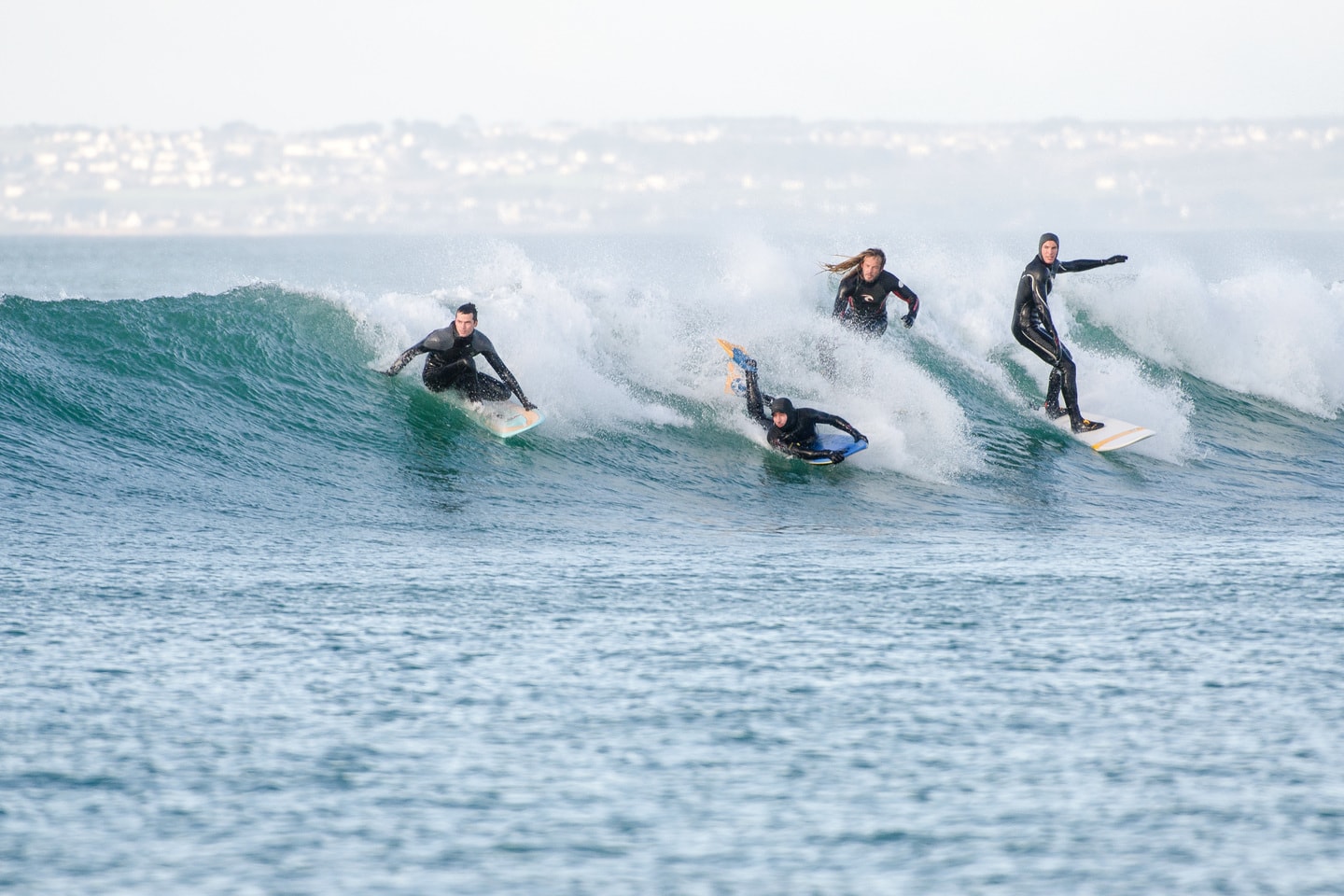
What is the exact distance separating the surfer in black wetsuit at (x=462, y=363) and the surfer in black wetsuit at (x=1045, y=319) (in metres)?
4.96

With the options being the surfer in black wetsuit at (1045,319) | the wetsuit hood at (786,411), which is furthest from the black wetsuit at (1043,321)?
the wetsuit hood at (786,411)

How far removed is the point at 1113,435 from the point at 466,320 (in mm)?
6287

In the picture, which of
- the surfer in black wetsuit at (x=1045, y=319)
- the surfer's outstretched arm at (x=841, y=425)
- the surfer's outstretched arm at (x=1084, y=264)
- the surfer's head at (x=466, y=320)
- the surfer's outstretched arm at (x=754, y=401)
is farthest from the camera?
the surfer in black wetsuit at (x=1045, y=319)

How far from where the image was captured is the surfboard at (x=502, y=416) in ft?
38.8

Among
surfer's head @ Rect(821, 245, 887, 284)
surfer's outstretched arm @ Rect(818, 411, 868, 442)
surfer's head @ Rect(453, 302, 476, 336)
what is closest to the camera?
surfer's outstretched arm @ Rect(818, 411, 868, 442)

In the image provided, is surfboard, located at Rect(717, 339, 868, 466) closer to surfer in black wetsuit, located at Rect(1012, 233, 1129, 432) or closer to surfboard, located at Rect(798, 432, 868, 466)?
surfboard, located at Rect(798, 432, 868, 466)

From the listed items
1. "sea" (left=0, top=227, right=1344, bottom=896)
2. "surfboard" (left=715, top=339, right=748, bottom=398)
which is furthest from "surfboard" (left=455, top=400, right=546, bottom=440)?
"surfboard" (left=715, top=339, right=748, bottom=398)

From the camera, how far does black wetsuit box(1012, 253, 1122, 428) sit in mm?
13109

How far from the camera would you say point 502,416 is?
12023mm

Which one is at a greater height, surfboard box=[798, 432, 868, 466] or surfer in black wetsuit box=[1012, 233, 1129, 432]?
surfer in black wetsuit box=[1012, 233, 1129, 432]

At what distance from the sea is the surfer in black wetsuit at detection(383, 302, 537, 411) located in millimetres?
359

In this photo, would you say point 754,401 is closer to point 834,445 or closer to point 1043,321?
point 834,445

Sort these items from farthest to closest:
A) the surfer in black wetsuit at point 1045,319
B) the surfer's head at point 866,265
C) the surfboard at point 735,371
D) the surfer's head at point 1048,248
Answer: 1. the surfer in black wetsuit at point 1045,319
2. the surfer's head at point 866,265
3. the surfer's head at point 1048,248
4. the surfboard at point 735,371

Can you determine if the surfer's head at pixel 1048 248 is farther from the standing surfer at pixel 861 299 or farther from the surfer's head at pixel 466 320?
the surfer's head at pixel 466 320
